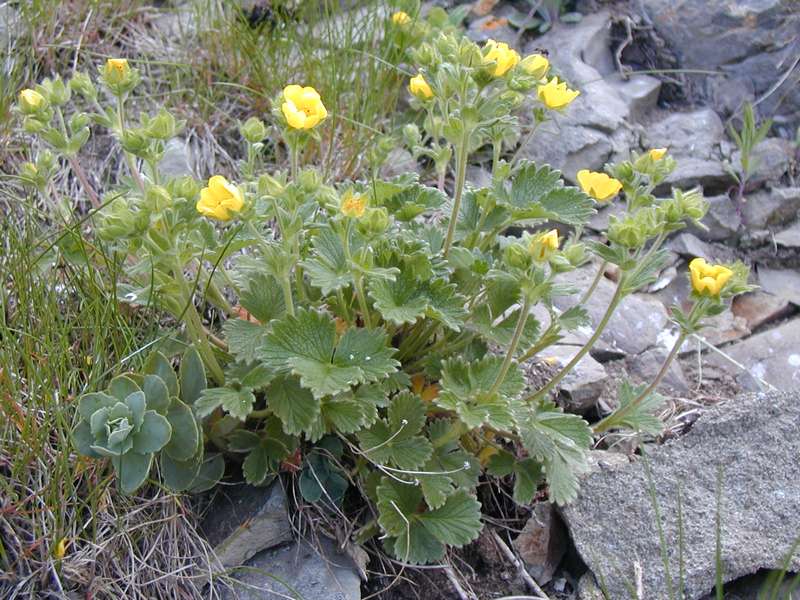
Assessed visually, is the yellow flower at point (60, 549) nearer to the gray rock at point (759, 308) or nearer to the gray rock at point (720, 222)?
the gray rock at point (759, 308)

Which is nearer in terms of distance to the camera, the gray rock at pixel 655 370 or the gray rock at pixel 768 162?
the gray rock at pixel 655 370

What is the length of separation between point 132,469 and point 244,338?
0.36m

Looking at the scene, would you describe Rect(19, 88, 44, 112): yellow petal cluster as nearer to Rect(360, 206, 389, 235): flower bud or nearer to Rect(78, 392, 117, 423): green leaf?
Rect(78, 392, 117, 423): green leaf

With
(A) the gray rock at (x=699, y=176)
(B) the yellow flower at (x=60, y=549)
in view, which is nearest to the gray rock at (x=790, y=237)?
(A) the gray rock at (x=699, y=176)

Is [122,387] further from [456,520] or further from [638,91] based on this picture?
[638,91]

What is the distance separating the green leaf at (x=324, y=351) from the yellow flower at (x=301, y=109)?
37 cm

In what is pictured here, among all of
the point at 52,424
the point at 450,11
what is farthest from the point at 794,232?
the point at 52,424

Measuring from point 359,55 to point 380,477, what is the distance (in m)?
1.72

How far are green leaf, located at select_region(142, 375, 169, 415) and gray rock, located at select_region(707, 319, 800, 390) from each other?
167cm

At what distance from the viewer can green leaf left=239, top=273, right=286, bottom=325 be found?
1.89 meters

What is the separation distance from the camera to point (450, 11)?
3506 mm

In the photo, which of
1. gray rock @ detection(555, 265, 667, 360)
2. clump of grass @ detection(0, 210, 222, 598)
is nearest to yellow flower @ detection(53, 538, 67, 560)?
clump of grass @ detection(0, 210, 222, 598)

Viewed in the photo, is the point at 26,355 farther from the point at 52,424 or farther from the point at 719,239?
the point at 719,239

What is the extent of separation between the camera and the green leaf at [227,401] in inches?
65.6
